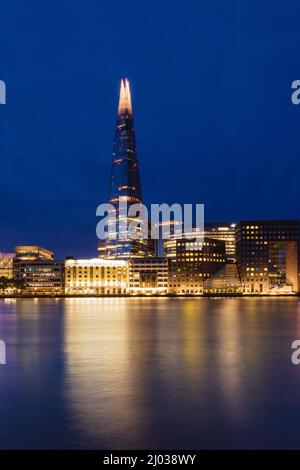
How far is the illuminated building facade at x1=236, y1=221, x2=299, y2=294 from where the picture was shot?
18275 cm

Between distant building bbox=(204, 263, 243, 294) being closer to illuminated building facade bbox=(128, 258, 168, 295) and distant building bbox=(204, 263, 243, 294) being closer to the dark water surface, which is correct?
illuminated building facade bbox=(128, 258, 168, 295)

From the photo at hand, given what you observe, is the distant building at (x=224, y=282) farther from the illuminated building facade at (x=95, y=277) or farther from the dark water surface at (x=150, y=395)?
the dark water surface at (x=150, y=395)

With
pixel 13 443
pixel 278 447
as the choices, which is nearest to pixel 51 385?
pixel 13 443

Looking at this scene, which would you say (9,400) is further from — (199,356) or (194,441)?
(199,356)

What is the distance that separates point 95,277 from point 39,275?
60.8ft

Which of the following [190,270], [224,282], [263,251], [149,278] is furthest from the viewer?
[149,278]

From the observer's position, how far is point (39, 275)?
181 meters

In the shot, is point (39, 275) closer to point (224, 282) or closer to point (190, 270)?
point (190, 270)

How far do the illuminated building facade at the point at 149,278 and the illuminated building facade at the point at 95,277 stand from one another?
2765 millimetres

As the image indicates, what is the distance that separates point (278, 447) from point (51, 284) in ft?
568

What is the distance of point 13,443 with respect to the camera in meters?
→ 14.4

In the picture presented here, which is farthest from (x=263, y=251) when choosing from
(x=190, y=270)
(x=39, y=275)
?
(x=39, y=275)
